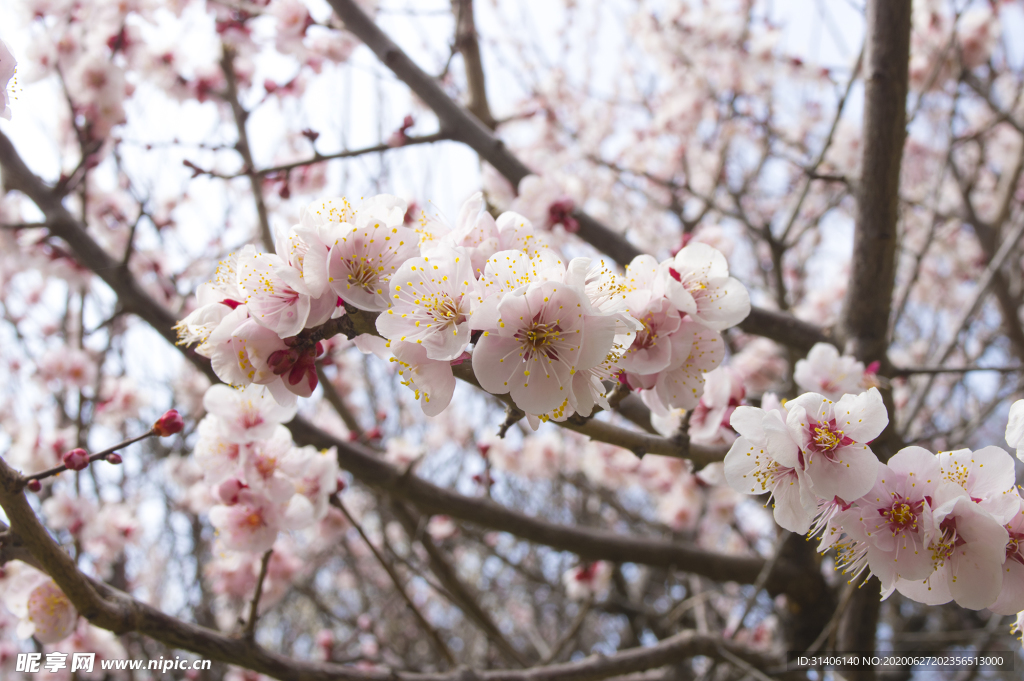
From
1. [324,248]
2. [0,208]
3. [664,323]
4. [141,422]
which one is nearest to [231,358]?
[324,248]

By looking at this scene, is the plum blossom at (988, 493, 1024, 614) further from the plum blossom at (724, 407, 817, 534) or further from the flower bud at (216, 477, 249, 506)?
the flower bud at (216, 477, 249, 506)

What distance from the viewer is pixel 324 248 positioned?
1.03 meters

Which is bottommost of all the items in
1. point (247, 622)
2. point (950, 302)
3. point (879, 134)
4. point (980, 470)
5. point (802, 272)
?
point (247, 622)

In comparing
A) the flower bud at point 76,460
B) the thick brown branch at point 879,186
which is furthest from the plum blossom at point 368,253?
the thick brown branch at point 879,186

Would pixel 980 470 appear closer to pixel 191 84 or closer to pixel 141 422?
pixel 191 84

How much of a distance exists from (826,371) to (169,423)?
183cm

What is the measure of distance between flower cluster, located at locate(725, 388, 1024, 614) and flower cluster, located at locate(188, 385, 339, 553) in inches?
46.0

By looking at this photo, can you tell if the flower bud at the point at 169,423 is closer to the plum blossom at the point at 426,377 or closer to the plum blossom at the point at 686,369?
the plum blossom at the point at 426,377

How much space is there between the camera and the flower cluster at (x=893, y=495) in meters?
1.03

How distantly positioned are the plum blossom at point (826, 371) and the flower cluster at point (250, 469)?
1.53 metres

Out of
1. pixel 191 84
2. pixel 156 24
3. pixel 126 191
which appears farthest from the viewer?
pixel 126 191

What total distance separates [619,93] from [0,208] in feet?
20.0

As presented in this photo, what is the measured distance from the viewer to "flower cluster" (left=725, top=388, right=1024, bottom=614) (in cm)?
103

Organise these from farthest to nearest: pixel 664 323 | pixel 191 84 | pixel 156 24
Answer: pixel 191 84 < pixel 156 24 < pixel 664 323
